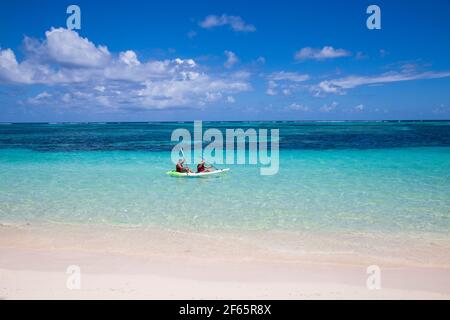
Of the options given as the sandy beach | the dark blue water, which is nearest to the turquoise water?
the sandy beach

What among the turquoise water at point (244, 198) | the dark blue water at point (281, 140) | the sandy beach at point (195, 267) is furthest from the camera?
the dark blue water at point (281, 140)

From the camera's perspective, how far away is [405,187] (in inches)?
560

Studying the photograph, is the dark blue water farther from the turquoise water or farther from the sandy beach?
the sandy beach

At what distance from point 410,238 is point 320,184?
22.4ft

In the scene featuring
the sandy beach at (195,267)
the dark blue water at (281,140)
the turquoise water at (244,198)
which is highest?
the dark blue water at (281,140)

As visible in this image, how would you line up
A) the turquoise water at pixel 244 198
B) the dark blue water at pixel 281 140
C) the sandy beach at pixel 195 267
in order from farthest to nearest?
the dark blue water at pixel 281 140, the turquoise water at pixel 244 198, the sandy beach at pixel 195 267

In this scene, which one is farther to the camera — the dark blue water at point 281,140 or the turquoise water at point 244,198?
the dark blue water at point 281,140

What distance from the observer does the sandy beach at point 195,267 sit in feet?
18.0

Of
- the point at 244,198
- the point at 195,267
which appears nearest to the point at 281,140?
the point at 244,198

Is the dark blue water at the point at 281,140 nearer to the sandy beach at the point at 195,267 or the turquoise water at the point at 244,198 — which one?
the turquoise water at the point at 244,198

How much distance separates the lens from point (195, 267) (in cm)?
667

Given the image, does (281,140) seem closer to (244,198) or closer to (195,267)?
(244,198)

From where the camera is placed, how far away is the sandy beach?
18.0 feet

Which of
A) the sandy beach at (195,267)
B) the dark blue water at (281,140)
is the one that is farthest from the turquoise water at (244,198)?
the dark blue water at (281,140)
